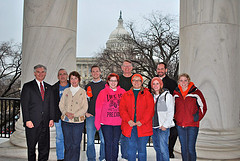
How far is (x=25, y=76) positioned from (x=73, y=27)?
271cm

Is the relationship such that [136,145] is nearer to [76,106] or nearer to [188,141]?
[188,141]

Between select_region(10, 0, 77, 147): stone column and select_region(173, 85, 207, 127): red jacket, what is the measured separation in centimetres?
496

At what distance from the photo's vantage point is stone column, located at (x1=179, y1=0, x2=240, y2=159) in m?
8.47

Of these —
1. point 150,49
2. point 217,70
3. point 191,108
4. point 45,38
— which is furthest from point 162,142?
point 150,49

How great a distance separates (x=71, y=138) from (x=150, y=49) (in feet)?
95.3

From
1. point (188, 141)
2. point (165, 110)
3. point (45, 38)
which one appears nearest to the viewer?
point (165, 110)

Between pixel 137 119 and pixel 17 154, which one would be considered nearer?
pixel 137 119

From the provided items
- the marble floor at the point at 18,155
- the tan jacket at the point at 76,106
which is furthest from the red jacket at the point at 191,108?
the tan jacket at the point at 76,106

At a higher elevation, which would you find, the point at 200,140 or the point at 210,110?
the point at 210,110

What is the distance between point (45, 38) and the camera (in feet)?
29.8

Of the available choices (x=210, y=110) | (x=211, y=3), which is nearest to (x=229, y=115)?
(x=210, y=110)

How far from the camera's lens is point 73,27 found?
9695 mm

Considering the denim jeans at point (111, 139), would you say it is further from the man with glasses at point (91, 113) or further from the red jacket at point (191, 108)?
the red jacket at point (191, 108)

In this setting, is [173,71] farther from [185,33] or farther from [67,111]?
[67,111]
